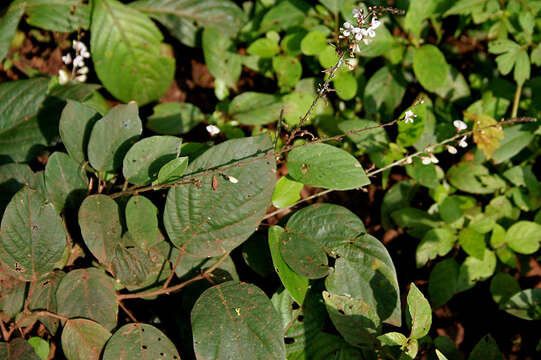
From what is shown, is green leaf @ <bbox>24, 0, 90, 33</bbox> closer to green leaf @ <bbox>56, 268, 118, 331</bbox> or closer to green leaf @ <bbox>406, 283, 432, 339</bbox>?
green leaf @ <bbox>56, 268, 118, 331</bbox>

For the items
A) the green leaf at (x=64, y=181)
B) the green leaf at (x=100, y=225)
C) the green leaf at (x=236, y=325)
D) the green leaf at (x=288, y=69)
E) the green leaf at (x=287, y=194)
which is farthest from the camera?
the green leaf at (x=288, y=69)

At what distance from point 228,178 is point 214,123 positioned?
2.02ft

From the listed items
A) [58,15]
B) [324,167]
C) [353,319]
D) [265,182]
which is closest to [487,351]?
[353,319]

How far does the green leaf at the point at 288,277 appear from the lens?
1478 mm

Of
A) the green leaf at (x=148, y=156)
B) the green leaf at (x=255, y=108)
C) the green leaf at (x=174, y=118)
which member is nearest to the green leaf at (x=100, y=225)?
the green leaf at (x=148, y=156)

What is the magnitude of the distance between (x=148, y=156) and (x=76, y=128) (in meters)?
0.32

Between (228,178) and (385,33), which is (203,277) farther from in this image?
(385,33)

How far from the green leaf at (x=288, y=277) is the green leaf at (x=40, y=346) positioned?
862mm

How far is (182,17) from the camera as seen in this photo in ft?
7.40

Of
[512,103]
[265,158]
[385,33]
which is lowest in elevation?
[512,103]

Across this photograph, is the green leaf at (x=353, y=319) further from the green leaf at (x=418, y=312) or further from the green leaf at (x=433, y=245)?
the green leaf at (x=433, y=245)

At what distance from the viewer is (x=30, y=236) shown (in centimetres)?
142

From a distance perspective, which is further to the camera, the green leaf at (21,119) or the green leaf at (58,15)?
the green leaf at (58,15)

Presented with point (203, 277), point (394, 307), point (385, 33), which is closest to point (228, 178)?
point (203, 277)
